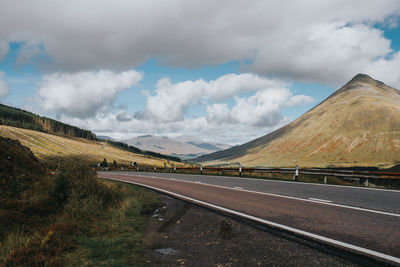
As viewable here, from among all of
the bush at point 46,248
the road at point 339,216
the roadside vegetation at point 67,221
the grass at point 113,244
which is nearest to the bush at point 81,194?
the roadside vegetation at point 67,221

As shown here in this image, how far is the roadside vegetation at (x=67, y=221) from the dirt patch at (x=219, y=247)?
0.47 m

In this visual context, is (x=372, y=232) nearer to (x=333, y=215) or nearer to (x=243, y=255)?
(x=333, y=215)

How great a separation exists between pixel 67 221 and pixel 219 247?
4.26m

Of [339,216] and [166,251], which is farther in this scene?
[339,216]

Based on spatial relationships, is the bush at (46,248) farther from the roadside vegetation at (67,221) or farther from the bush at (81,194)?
the bush at (81,194)

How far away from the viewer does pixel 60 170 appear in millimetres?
9078

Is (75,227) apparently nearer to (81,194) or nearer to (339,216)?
(81,194)

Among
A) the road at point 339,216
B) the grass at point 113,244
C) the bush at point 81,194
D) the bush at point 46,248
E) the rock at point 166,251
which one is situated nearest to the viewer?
the bush at point 46,248

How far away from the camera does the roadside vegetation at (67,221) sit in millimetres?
4520

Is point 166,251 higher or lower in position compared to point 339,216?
lower

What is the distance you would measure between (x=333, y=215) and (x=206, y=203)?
4297 mm

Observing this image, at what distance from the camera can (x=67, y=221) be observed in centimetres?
673

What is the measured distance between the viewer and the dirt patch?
431cm

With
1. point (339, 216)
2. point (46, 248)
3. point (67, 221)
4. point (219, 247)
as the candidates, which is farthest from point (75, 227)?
point (339, 216)
